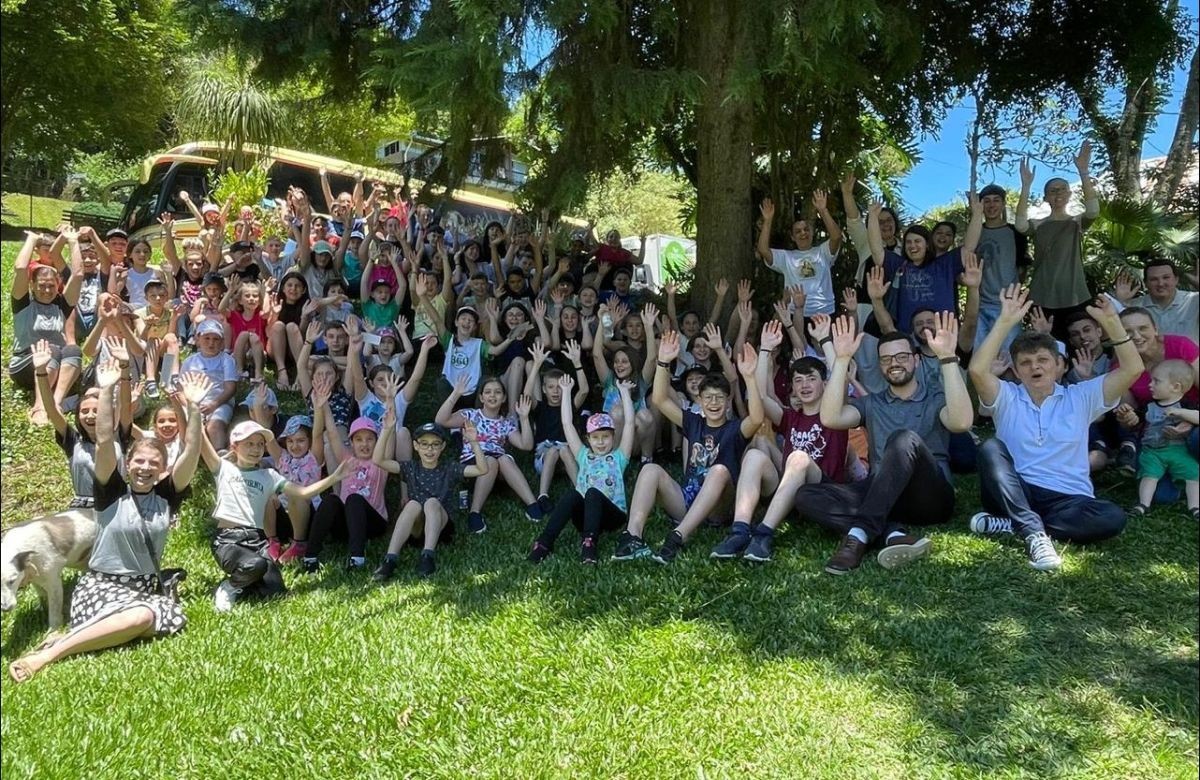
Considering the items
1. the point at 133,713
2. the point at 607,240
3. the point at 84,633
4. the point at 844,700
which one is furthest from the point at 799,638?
the point at 607,240

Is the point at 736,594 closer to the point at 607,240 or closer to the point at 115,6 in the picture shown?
the point at 115,6

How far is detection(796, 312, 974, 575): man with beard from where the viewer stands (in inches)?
180

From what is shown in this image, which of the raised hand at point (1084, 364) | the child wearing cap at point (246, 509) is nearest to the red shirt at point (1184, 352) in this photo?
the raised hand at point (1084, 364)

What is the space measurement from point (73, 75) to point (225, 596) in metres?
3.25

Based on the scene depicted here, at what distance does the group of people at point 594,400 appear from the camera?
147 inches

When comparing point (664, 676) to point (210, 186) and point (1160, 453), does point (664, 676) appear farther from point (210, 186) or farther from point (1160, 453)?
point (210, 186)

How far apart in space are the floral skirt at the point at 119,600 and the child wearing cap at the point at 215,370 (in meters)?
2.26

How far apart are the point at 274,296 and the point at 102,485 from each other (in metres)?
4.95

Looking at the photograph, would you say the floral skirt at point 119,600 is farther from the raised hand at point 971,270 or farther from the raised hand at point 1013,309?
the raised hand at point 971,270

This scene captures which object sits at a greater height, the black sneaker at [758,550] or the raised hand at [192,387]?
the raised hand at [192,387]

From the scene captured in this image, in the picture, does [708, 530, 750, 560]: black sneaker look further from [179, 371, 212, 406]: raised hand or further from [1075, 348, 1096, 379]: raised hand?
[179, 371, 212, 406]: raised hand

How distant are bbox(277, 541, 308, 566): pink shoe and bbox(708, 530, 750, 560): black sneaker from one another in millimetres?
2749

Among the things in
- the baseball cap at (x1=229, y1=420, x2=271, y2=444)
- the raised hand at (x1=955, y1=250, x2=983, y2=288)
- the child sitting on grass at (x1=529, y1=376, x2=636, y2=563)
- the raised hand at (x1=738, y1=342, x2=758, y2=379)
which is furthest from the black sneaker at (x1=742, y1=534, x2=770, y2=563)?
the baseball cap at (x1=229, y1=420, x2=271, y2=444)

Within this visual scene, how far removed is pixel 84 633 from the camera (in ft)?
11.6
